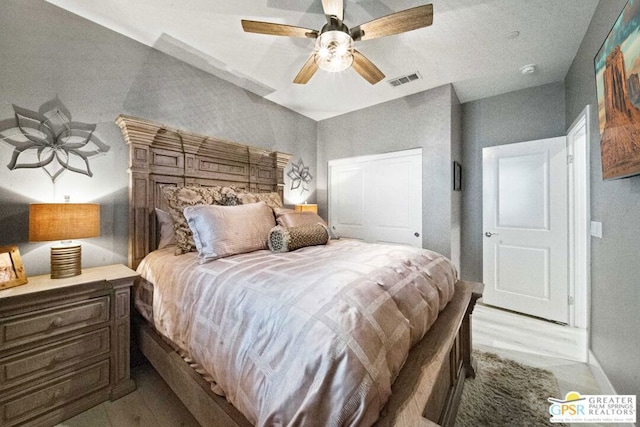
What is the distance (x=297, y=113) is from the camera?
375 cm

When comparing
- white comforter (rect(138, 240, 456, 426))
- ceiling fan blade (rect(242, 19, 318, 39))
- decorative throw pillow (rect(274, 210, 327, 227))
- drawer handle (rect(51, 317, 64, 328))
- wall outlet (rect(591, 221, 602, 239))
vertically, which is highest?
ceiling fan blade (rect(242, 19, 318, 39))

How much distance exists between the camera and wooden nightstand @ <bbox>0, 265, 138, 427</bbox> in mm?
1252

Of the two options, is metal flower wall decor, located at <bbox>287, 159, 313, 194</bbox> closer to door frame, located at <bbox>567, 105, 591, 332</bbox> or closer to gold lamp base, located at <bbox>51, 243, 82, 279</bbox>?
gold lamp base, located at <bbox>51, 243, 82, 279</bbox>

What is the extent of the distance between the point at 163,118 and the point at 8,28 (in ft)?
3.10

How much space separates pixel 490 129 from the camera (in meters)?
3.15

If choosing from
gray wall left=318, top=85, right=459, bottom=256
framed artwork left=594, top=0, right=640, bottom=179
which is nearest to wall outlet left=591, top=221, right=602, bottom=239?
framed artwork left=594, top=0, right=640, bottom=179

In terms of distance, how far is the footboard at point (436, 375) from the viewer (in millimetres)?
769

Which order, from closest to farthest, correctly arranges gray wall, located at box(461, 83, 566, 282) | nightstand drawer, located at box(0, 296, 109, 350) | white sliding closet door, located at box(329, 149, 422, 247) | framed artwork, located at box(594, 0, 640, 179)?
framed artwork, located at box(594, 0, 640, 179) < nightstand drawer, located at box(0, 296, 109, 350) < gray wall, located at box(461, 83, 566, 282) < white sliding closet door, located at box(329, 149, 422, 247)

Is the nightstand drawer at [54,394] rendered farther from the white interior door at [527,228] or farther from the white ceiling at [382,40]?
the white interior door at [527,228]

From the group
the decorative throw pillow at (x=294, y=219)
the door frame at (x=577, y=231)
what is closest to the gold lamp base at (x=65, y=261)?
the decorative throw pillow at (x=294, y=219)

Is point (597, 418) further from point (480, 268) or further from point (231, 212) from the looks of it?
point (231, 212)

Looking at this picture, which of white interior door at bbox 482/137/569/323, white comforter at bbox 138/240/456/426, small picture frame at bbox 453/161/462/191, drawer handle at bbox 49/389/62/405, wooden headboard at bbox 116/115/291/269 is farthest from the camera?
small picture frame at bbox 453/161/462/191

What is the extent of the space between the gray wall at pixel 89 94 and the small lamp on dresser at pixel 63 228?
0.27m

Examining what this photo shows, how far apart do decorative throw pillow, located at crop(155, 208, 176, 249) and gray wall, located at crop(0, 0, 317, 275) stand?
25 cm
